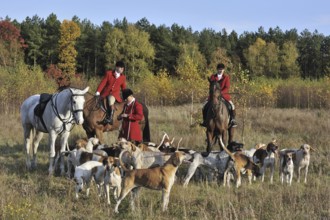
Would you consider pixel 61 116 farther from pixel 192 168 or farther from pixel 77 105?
pixel 192 168

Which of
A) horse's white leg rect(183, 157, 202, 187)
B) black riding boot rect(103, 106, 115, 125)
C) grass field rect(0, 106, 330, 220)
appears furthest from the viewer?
black riding boot rect(103, 106, 115, 125)

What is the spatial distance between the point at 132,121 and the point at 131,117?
195mm

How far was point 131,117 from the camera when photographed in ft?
29.6

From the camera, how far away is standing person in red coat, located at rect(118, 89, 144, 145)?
354 inches

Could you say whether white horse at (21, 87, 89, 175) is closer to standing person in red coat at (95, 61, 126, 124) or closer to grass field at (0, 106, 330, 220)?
grass field at (0, 106, 330, 220)

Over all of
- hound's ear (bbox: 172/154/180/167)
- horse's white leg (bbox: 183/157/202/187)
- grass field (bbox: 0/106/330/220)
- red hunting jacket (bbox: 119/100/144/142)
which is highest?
red hunting jacket (bbox: 119/100/144/142)

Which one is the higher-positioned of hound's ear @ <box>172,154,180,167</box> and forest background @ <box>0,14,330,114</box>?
forest background @ <box>0,14,330,114</box>

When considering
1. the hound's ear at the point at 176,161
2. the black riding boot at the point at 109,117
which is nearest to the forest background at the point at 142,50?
the black riding boot at the point at 109,117

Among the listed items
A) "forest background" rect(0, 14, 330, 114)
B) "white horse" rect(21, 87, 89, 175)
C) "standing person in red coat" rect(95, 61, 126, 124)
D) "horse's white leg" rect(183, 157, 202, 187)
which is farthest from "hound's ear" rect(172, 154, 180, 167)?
"forest background" rect(0, 14, 330, 114)

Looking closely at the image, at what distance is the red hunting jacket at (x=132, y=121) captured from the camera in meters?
9.01

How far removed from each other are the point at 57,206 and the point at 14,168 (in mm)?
3892

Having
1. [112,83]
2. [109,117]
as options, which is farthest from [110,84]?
[109,117]

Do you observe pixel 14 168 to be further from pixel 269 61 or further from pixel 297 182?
pixel 269 61

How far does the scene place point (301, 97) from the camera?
28.8 meters
